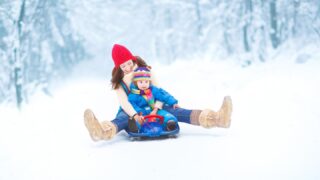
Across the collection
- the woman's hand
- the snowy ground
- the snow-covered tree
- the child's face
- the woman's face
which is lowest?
the snowy ground

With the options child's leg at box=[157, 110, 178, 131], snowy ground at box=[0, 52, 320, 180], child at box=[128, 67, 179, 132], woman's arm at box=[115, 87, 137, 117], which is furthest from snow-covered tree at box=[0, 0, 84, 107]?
child's leg at box=[157, 110, 178, 131]

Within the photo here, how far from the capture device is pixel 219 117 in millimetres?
4234

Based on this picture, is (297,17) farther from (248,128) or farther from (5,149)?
(5,149)

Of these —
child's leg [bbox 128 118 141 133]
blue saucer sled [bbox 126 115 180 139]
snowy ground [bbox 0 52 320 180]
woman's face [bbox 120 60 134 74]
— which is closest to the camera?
snowy ground [bbox 0 52 320 180]

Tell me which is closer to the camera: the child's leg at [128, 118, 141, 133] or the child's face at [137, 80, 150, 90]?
the child's leg at [128, 118, 141, 133]

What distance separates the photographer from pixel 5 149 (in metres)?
5.09

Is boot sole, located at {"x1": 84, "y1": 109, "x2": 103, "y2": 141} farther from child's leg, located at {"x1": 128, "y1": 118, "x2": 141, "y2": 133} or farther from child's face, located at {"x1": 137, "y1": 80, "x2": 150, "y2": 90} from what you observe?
child's face, located at {"x1": 137, "y1": 80, "x2": 150, "y2": 90}

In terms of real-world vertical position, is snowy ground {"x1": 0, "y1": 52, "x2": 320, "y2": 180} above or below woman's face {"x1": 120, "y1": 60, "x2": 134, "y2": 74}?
below

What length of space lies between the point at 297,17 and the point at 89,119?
38.1 ft

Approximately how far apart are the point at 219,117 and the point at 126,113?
131 centimetres

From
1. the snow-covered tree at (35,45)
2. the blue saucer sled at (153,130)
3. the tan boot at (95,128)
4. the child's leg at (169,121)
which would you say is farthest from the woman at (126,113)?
the snow-covered tree at (35,45)

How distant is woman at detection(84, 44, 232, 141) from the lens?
4.15 metres

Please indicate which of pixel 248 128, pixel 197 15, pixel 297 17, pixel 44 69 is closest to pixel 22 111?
pixel 44 69

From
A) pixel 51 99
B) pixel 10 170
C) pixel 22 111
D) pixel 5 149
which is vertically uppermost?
pixel 51 99
